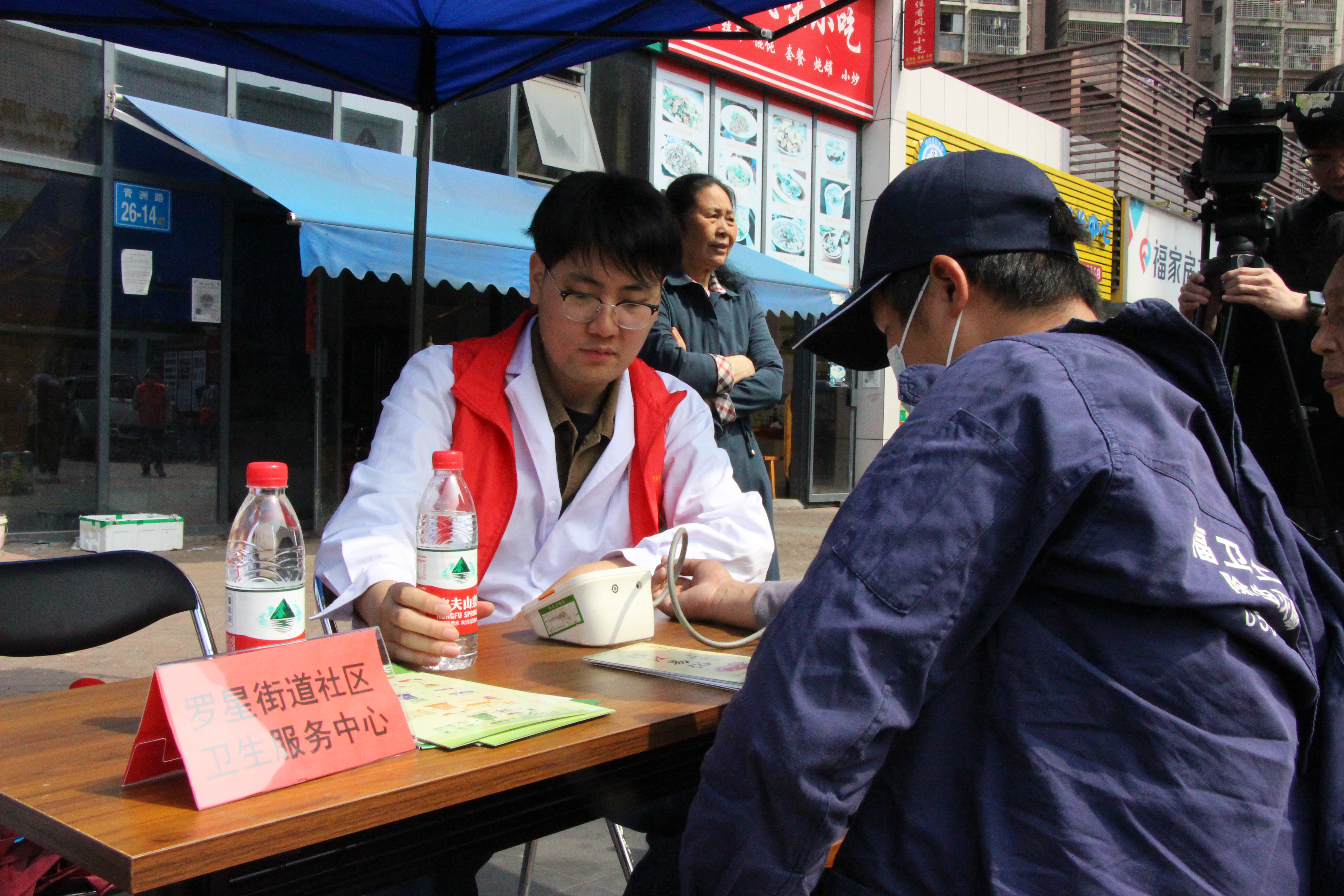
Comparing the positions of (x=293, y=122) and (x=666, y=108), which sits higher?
(x=666, y=108)

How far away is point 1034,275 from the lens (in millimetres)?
1295

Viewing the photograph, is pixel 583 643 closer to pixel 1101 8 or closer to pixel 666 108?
pixel 666 108

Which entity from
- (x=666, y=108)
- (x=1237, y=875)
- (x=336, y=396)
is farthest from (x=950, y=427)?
(x=666, y=108)

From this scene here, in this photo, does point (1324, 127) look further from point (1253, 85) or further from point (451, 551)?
point (1253, 85)

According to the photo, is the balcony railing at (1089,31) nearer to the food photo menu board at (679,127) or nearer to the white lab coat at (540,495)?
the food photo menu board at (679,127)

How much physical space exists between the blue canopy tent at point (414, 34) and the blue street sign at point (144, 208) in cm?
475

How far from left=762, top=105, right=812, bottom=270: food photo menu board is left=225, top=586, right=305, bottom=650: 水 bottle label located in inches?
405

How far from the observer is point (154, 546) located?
731 centimetres

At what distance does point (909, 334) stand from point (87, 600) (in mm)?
1989

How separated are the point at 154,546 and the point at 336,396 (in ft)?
5.89

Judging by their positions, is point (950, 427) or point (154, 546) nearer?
point (950, 427)

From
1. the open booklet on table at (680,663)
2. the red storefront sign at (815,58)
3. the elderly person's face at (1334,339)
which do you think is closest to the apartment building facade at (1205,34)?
the red storefront sign at (815,58)

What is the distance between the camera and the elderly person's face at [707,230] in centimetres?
339

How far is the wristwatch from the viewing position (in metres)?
2.85
